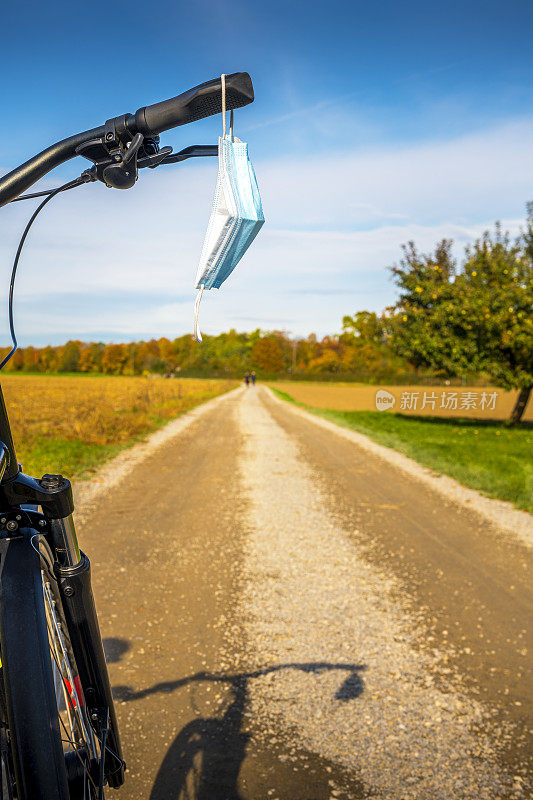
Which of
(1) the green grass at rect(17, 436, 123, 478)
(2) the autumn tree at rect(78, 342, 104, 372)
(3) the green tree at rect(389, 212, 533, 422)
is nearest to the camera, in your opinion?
(1) the green grass at rect(17, 436, 123, 478)

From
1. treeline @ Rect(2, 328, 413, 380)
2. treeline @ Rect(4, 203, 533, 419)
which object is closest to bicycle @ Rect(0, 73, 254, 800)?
treeline @ Rect(4, 203, 533, 419)

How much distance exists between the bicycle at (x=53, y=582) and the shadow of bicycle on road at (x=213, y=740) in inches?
40.4

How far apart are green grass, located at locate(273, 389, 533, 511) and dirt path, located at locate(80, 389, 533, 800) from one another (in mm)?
2035

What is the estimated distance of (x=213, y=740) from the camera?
8.36ft

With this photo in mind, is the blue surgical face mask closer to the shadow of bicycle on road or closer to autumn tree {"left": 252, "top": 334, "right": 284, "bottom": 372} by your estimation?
the shadow of bicycle on road

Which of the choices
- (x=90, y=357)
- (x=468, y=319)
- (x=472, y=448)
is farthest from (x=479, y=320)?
(x=90, y=357)

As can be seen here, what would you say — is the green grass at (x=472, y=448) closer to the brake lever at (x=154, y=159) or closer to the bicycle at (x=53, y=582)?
the bicycle at (x=53, y=582)

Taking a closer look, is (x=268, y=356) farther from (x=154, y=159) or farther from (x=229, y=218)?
(x=229, y=218)

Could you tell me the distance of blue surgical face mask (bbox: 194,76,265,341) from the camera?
3.52 ft

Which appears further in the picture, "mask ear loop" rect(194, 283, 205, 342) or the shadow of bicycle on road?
the shadow of bicycle on road

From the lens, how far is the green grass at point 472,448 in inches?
340

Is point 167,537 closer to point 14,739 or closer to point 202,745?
point 202,745

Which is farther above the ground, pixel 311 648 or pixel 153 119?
pixel 153 119

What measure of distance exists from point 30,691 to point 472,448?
13.3 meters
